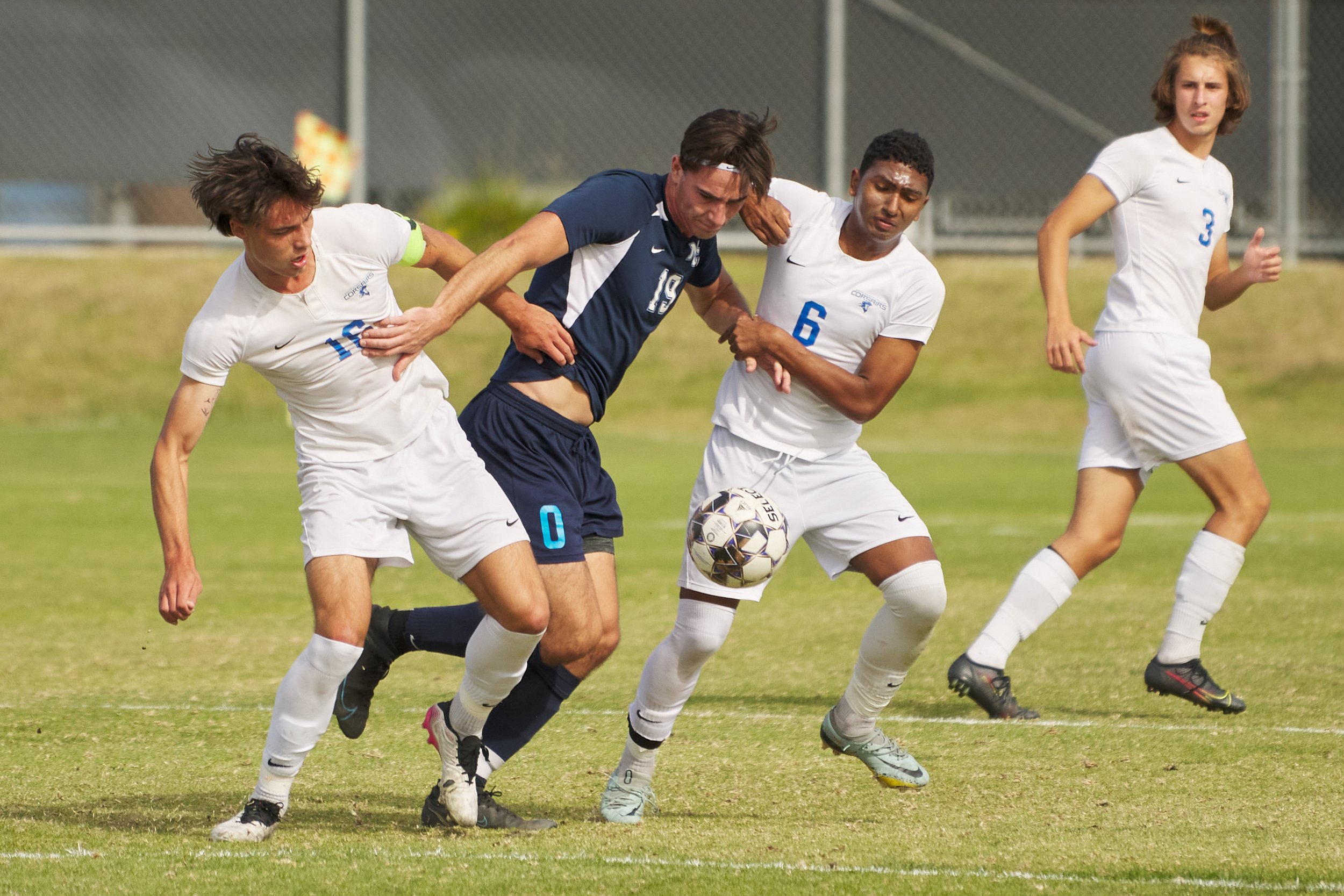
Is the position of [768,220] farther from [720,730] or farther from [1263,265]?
[1263,265]

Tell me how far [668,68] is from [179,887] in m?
17.1

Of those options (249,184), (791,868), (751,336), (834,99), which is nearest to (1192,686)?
(751,336)

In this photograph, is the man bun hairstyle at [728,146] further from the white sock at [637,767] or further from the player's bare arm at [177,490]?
the white sock at [637,767]

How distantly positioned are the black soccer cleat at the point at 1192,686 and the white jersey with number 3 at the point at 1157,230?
4.00ft

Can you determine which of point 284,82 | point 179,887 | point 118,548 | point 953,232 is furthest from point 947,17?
point 179,887

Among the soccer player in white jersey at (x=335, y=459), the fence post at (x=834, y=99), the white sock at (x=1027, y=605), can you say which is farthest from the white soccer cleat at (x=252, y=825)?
the fence post at (x=834, y=99)

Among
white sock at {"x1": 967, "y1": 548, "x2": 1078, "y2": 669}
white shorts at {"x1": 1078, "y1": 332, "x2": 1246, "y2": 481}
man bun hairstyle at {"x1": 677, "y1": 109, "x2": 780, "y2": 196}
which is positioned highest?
man bun hairstyle at {"x1": 677, "y1": 109, "x2": 780, "y2": 196}

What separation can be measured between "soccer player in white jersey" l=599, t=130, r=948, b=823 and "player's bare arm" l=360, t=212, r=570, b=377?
0.71 metres

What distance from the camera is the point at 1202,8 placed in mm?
20016

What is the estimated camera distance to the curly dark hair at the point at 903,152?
483 centimetres

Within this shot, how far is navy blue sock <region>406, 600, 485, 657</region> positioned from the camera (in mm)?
5199

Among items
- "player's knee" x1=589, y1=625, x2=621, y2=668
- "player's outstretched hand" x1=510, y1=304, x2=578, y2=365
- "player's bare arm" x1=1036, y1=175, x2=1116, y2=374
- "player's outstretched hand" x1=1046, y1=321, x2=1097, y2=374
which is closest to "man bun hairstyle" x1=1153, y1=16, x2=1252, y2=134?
"player's bare arm" x1=1036, y1=175, x2=1116, y2=374

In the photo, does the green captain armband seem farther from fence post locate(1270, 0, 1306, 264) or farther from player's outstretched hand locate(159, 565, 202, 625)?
fence post locate(1270, 0, 1306, 264)

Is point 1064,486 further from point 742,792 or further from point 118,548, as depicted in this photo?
point 742,792
